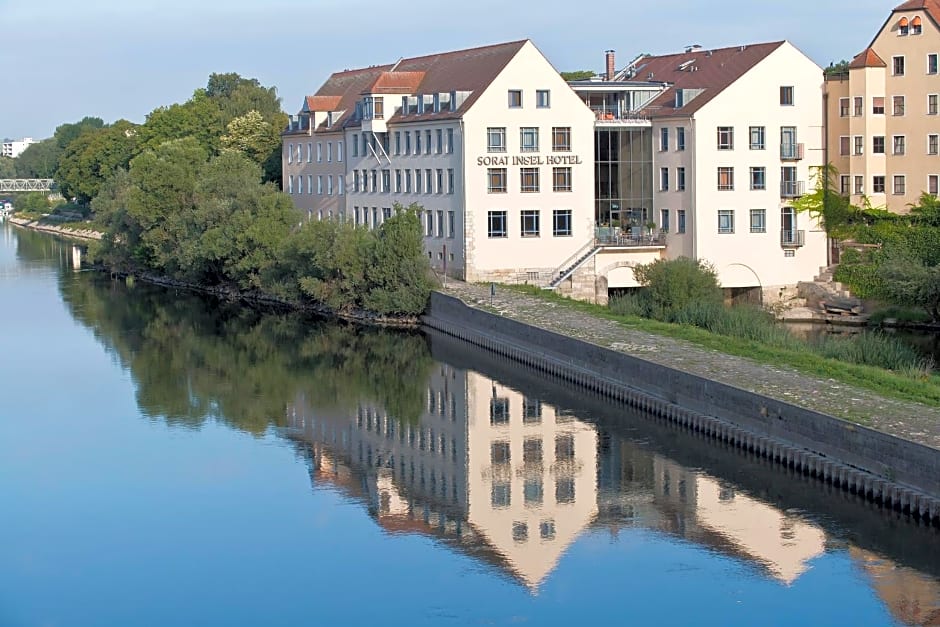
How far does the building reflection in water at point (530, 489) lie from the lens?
2370 centimetres

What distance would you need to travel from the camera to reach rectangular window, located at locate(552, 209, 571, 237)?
170ft

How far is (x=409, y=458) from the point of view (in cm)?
3125

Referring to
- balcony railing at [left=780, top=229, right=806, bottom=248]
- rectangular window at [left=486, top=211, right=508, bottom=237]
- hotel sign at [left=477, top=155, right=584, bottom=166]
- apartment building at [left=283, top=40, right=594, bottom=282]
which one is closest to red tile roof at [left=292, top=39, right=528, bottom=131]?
apartment building at [left=283, top=40, right=594, bottom=282]

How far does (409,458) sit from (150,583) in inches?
361

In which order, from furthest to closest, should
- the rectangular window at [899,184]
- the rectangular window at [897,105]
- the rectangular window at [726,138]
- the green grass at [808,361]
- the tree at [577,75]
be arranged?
the tree at [577,75] → the rectangular window at [899,184] → the rectangular window at [897,105] → the rectangular window at [726,138] → the green grass at [808,361]

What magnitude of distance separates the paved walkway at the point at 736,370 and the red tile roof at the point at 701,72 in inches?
372

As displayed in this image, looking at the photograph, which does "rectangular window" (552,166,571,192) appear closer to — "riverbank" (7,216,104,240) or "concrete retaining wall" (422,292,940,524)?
"concrete retaining wall" (422,292,940,524)

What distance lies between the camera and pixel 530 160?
51875 mm

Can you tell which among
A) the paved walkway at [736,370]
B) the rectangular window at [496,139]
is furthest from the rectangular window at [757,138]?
the paved walkway at [736,370]

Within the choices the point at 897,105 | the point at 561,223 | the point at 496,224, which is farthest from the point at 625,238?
the point at 897,105

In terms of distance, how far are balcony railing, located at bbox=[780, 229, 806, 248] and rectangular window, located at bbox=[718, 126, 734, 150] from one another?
3692 mm

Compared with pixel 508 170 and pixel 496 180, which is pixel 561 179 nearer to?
pixel 508 170

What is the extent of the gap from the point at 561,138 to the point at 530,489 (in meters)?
25.5

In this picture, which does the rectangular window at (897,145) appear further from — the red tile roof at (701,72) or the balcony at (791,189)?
the red tile roof at (701,72)
